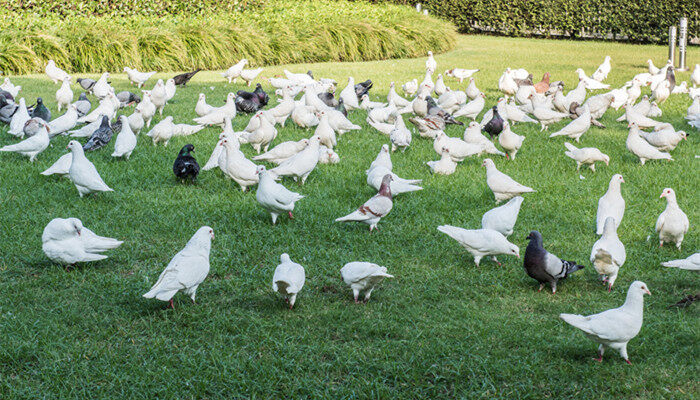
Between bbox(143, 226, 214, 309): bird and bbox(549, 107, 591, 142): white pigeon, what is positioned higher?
bbox(143, 226, 214, 309): bird

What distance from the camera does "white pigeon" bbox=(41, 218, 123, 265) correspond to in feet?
19.1

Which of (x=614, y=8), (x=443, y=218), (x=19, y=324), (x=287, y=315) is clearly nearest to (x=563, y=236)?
(x=443, y=218)

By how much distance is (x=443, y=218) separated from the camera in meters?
7.31

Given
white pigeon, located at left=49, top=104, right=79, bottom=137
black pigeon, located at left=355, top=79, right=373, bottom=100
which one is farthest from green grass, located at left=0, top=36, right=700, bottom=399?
black pigeon, located at left=355, top=79, right=373, bottom=100

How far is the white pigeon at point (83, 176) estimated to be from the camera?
759 centimetres

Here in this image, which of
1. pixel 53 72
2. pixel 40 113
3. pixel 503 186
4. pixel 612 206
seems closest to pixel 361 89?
pixel 40 113

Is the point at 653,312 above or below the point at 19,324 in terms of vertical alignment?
below

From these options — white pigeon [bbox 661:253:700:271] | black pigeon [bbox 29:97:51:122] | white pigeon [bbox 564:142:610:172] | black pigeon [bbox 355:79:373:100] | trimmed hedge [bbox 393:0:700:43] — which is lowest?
trimmed hedge [bbox 393:0:700:43]

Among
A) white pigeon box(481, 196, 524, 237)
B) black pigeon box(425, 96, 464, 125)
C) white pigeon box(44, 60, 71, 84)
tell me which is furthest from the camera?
white pigeon box(44, 60, 71, 84)

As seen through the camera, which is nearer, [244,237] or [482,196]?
[244,237]

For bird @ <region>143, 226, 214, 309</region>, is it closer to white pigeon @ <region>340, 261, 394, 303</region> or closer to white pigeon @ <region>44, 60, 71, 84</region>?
white pigeon @ <region>340, 261, 394, 303</region>

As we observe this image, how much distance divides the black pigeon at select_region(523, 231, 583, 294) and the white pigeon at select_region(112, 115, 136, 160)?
5.89 metres

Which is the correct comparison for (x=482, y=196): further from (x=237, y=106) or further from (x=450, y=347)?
(x=237, y=106)

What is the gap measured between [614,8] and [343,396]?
28505 mm
